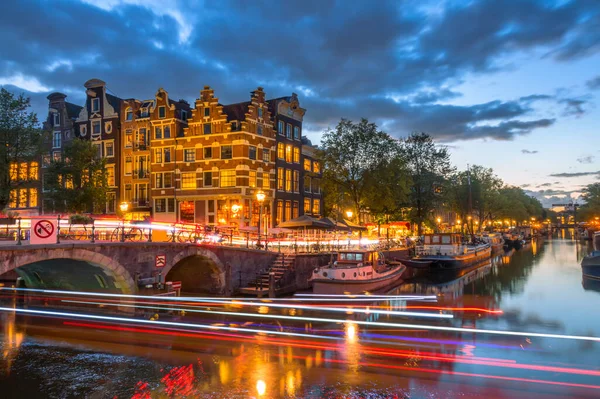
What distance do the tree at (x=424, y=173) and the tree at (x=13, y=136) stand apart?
42.9m

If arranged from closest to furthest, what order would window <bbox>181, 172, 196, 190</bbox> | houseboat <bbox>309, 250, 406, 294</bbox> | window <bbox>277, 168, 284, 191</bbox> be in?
houseboat <bbox>309, 250, 406, 294</bbox> → window <bbox>181, 172, 196, 190</bbox> → window <bbox>277, 168, 284, 191</bbox>

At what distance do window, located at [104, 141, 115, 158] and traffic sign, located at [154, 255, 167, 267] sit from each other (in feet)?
114

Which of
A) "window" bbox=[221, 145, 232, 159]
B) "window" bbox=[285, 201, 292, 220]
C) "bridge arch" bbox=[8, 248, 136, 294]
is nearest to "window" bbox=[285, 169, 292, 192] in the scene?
"window" bbox=[285, 201, 292, 220]

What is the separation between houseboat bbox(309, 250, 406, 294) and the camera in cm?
3050

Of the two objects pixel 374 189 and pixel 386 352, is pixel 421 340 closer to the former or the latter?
pixel 386 352

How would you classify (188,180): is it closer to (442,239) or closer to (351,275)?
(351,275)

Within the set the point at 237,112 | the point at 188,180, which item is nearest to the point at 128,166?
the point at 188,180

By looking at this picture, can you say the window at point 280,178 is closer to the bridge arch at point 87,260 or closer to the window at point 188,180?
the window at point 188,180

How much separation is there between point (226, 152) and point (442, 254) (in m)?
25.1

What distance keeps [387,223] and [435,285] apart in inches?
881

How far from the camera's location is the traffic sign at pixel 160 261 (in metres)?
26.0

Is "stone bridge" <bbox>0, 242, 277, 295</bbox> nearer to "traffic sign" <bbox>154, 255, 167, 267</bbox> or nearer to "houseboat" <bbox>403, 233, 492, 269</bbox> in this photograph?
"traffic sign" <bbox>154, 255, 167, 267</bbox>

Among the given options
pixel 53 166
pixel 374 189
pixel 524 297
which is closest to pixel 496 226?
pixel 374 189

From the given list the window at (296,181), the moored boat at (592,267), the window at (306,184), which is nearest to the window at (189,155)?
the window at (296,181)
